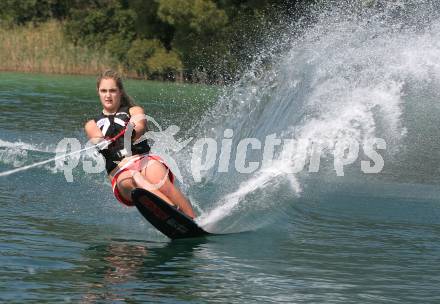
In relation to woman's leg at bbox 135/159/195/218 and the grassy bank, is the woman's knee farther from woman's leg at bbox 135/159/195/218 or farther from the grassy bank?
the grassy bank

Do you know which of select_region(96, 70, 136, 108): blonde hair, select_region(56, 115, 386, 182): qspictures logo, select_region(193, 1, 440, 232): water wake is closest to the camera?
select_region(96, 70, 136, 108): blonde hair

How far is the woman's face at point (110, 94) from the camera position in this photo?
26.5 feet

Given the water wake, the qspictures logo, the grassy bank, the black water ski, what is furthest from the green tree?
the black water ski

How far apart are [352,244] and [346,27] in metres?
5.39

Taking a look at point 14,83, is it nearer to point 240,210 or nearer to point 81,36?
point 81,36

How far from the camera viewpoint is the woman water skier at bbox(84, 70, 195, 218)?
809 centimetres

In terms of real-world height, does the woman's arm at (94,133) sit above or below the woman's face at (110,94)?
below

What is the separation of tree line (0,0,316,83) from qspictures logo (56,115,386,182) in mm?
20546

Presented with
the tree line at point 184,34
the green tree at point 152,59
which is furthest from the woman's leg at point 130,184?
the green tree at point 152,59

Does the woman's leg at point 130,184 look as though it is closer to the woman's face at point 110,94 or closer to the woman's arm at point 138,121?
the woman's arm at point 138,121

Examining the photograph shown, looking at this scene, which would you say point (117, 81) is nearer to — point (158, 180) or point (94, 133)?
point (94, 133)

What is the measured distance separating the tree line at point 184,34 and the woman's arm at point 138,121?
2586 centimetres

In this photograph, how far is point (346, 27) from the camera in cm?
1295

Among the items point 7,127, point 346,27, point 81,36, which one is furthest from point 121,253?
point 81,36
